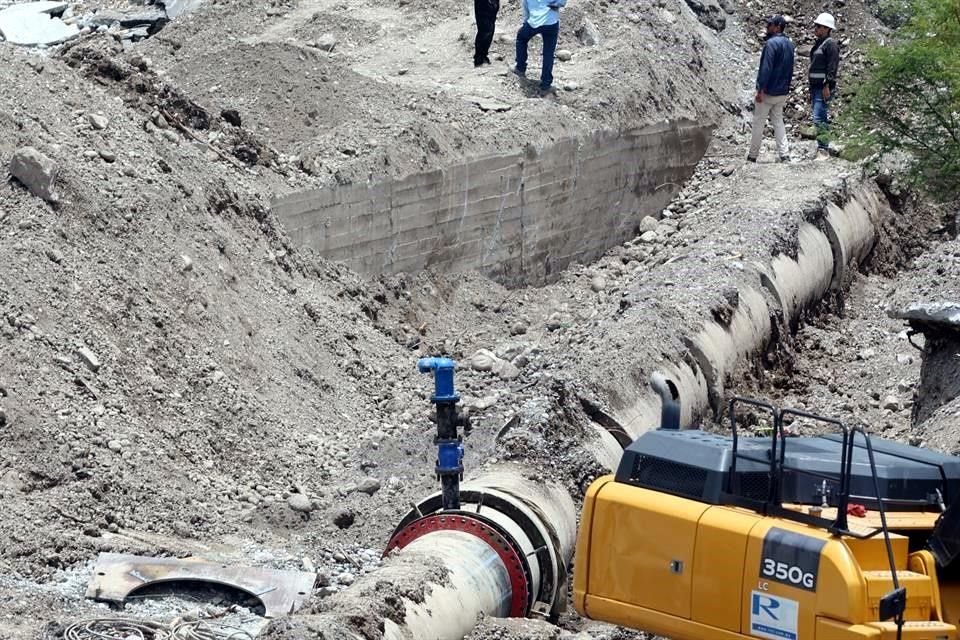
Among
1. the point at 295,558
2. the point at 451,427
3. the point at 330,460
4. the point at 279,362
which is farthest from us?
the point at 279,362

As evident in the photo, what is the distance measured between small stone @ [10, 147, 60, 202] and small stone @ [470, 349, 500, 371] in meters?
3.60

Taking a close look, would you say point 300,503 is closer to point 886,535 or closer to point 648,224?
point 886,535

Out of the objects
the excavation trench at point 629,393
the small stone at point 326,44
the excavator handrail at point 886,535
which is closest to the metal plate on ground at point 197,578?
the excavation trench at point 629,393

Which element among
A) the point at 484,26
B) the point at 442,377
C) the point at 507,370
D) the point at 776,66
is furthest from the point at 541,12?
the point at 442,377

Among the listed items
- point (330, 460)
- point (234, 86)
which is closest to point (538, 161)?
point (234, 86)

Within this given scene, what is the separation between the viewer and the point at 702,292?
13.5 metres

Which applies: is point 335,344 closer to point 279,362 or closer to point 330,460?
point 279,362

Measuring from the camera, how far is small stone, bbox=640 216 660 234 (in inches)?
727

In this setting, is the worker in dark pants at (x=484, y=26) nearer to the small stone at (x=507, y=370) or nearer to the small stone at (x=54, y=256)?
the small stone at (x=507, y=370)

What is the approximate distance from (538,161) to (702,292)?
3.85m

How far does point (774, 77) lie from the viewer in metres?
17.9

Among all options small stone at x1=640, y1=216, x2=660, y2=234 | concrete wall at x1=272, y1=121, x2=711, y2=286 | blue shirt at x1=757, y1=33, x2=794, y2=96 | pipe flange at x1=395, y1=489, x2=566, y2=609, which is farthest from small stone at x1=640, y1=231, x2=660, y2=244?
pipe flange at x1=395, y1=489, x2=566, y2=609

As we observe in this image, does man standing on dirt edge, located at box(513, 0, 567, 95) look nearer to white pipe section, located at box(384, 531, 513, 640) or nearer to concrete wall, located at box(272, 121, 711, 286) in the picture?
concrete wall, located at box(272, 121, 711, 286)

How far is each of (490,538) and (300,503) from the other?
98.1 inches
